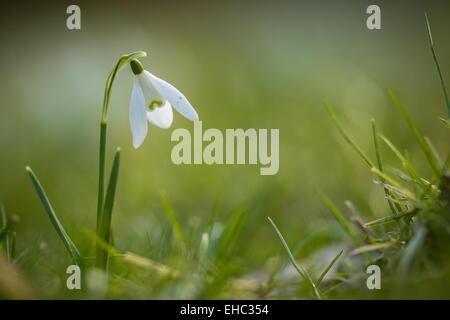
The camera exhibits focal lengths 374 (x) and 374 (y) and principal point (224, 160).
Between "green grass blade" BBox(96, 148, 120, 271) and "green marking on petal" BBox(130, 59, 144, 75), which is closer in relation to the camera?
"green grass blade" BBox(96, 148, 120, 271)

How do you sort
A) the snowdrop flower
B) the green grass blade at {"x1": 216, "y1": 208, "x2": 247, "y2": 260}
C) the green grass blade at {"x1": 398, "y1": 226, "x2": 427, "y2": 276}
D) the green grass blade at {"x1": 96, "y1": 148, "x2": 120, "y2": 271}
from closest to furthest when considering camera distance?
the green grass blade at {"x1": 398, "y1": 226, "x2": 427, "y2": 276}, the green grass blade at {"x1": 96, "y1": 148, "x2": 120, "y2": 271}, the snowdrop flower, the green grass blade at {"x1": 216, "y1": 208, "x2": 247, "y2": 260}

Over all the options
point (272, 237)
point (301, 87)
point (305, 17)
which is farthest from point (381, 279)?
point (305, 17)

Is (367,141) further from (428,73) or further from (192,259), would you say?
(192,259)

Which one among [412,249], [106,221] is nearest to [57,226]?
[106,221]

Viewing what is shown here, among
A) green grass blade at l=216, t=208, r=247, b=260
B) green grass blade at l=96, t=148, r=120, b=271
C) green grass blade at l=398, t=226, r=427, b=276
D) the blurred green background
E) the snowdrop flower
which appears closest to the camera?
green grass blade at l=398, t=226, r=427, b=276

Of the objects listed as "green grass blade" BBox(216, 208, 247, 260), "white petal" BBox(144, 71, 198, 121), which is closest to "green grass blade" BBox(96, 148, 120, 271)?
"white petal" BBox(144, 71, 198, 121)

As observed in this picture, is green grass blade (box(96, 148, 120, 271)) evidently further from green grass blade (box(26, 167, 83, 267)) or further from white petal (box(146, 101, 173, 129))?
white petal (box(146, 101, 173, 129))

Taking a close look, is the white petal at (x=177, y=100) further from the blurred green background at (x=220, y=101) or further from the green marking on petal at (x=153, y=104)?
the blurred green background at (x=220, y=101)

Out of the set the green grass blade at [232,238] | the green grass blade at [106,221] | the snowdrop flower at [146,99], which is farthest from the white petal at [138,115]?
the green grass blade at [232,238]
